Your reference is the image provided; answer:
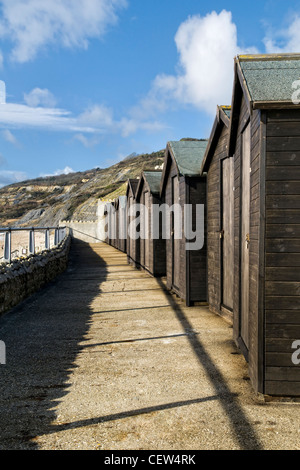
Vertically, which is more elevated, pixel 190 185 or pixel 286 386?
pixel 190 185

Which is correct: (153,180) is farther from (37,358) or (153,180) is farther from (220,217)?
(37,358)

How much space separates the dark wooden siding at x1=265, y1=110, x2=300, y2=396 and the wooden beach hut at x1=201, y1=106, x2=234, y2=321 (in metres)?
3.39

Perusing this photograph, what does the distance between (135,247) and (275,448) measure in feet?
55.3

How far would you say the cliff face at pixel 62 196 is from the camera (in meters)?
84.4

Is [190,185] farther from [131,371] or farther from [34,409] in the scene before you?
[34,409]

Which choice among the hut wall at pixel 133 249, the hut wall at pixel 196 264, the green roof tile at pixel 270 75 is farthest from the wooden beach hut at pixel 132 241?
the green roof tile at pixel 270 75

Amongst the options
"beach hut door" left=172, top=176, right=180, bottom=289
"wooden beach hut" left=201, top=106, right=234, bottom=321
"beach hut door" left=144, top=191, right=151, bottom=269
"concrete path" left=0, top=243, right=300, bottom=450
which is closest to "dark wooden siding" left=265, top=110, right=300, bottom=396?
"concrete path" left=0, top=243, right=300, bottom=450

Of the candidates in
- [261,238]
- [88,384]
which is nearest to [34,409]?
[88,384]

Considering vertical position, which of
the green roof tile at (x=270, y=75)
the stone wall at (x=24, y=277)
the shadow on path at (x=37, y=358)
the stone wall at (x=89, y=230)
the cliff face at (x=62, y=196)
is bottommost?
the shadow on path at (x=37, y=358)

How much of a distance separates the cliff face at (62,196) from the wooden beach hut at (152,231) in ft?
153

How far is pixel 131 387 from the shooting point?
5.30 m

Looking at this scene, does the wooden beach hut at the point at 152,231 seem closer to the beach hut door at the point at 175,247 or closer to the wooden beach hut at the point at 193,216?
the beach hut door at the point at 175,247

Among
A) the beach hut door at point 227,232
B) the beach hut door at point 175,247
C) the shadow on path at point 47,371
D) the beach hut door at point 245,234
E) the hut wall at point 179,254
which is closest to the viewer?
the shadow on path at point 47,371

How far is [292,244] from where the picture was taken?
4883 mm
